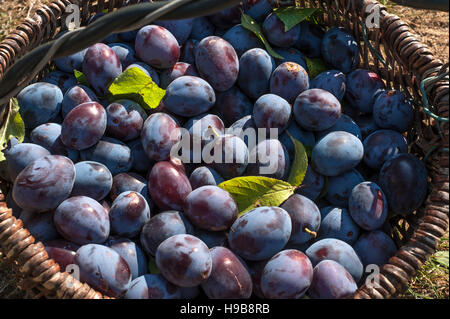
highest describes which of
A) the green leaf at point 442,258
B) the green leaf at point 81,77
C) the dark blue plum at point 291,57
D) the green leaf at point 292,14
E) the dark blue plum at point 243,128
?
the green leaf at point 292,14

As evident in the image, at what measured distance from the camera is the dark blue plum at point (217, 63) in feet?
4.16

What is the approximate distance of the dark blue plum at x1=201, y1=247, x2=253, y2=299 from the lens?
3.23 feet

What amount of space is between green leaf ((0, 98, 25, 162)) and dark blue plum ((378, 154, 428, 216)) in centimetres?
93

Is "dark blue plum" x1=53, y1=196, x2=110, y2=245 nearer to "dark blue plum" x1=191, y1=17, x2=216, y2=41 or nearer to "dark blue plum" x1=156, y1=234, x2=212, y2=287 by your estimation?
"dark blue plum" x1=156, y1=234, x2=212, y2=287

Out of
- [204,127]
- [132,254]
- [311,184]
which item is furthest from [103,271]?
[311,184]

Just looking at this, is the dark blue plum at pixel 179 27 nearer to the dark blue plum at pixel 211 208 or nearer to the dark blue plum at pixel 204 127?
the dark blue plum at pixel 204 127

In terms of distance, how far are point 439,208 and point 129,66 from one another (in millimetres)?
856

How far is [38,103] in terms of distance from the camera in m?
1.22

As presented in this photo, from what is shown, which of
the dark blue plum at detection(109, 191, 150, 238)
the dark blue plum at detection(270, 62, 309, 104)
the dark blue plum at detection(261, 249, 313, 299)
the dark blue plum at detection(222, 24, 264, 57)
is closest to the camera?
the dark blue plum at detection(261, 249, 313, 299)

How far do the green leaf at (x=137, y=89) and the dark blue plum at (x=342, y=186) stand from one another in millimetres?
511

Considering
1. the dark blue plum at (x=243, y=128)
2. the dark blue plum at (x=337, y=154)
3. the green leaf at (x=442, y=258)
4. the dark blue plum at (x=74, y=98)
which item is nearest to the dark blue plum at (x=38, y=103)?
the dark blue plum at (x=74, y=98)

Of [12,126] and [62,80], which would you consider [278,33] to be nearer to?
[62,80]

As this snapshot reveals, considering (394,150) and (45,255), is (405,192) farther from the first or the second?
(45,255)

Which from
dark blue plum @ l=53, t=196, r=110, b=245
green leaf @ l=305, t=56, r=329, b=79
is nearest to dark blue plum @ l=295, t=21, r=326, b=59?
green leaf @ l=305, t=56, r=329, b=79
